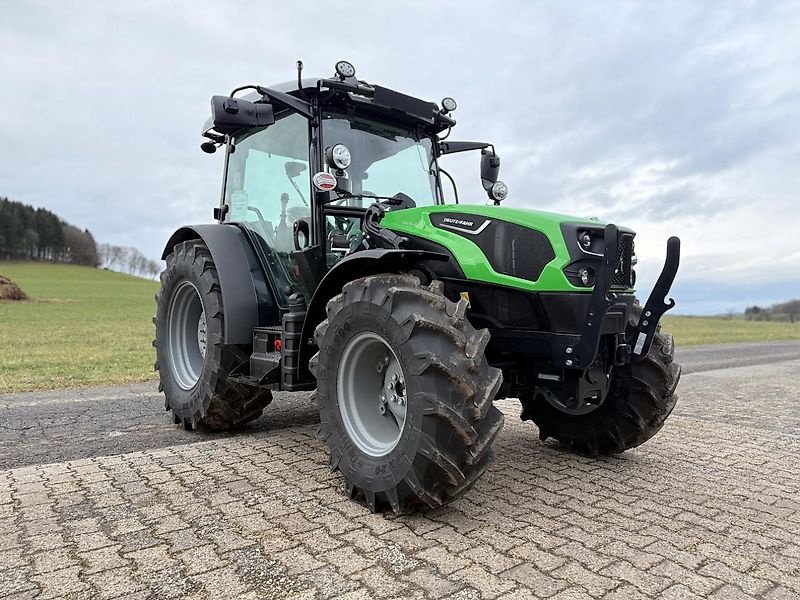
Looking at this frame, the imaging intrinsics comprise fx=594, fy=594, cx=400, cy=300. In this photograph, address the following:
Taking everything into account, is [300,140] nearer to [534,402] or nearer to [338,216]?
[338,216]

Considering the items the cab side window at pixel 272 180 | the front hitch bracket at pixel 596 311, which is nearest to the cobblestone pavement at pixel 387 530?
the front hitch bracket at pixel 596 311

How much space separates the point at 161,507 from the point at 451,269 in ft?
7.15

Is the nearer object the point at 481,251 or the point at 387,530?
the point at 387,530

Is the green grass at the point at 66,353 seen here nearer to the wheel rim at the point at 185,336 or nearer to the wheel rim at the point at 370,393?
the wheel rim at the point at 185,336

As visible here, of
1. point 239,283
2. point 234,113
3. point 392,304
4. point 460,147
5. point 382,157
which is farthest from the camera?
point 460,147

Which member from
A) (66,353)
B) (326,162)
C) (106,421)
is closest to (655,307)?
(326,162)

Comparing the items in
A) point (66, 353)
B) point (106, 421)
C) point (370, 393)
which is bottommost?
point (66, 353)

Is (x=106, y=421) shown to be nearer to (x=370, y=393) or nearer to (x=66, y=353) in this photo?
(x=370, y=393)

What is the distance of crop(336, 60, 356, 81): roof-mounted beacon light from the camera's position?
14.5 feet

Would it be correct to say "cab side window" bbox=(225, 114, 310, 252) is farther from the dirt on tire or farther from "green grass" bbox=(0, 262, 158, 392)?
the dirt on tire

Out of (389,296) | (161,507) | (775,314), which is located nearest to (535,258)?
(389,296)

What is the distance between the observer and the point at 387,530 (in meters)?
3.09

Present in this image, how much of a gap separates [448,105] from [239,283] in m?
2.29

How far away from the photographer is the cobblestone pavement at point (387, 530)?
255 centimetres
